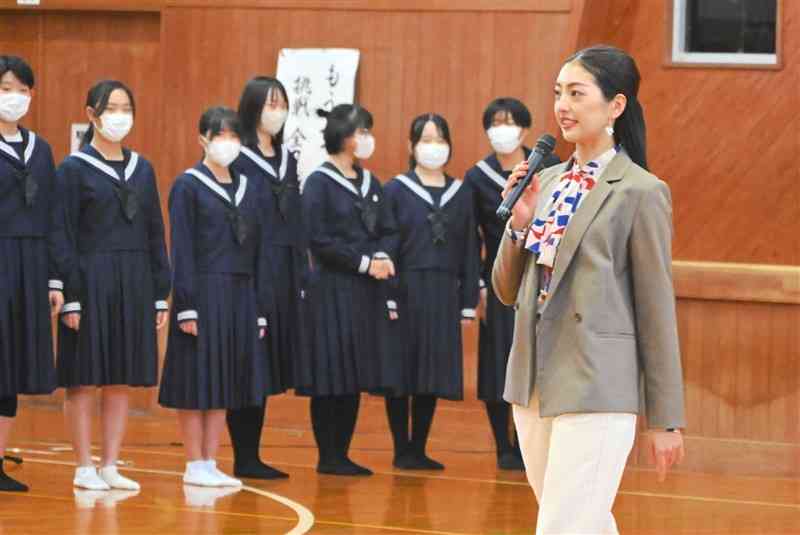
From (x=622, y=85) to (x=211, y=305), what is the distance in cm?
363

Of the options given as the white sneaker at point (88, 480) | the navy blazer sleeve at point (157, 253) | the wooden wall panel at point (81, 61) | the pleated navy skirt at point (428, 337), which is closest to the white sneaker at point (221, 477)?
the white sneaker at point (88, 480)

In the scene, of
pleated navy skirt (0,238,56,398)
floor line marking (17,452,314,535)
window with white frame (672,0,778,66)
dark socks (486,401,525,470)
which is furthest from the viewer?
window with white frame (672,0,778,66)

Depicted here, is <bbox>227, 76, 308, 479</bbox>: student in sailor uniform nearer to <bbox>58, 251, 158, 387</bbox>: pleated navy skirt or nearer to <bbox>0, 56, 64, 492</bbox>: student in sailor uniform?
<bbox>58, 251, 158, 387</bbox>: pleated navy skirt

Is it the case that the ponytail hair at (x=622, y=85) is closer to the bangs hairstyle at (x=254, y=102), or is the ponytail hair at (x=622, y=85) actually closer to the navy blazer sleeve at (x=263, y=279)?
the navy blazer sleeve at (x=263, y=279)

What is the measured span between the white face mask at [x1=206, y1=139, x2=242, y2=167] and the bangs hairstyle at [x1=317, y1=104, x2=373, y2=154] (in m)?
0.74

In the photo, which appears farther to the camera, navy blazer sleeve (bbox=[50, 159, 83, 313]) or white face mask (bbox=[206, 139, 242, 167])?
white face mask (bbox=[206, 139, 242, 167])

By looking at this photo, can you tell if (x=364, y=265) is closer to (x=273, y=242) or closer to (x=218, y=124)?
(x=273, y=242)

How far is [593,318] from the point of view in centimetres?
344

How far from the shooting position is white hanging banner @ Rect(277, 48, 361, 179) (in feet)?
29.7

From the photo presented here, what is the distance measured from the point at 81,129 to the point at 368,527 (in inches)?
181

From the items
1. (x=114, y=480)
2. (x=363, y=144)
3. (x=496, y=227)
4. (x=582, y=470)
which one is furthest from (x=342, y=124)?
(x=582, y=470)

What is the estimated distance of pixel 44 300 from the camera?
6547 millimetres

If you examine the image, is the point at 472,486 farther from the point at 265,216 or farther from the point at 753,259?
the point at 753,259

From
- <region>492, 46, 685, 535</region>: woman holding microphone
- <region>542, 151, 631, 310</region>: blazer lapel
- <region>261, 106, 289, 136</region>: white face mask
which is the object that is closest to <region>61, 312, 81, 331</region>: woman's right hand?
<region>261, 106, 289, 136</region>: white face mask
